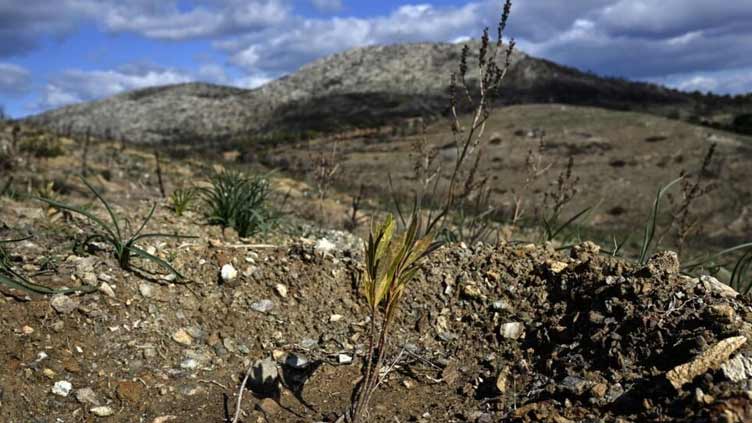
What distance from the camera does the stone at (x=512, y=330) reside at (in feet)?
9.16

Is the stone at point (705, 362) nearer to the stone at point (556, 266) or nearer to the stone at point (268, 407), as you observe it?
the stone at point (556, 266)

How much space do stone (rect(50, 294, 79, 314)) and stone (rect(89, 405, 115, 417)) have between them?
23.0 inches

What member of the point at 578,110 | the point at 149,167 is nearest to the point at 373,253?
the point at 149,167

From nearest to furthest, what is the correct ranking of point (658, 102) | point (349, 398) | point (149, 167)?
point (349, 398)
point (149, 167)
point (658, 102)

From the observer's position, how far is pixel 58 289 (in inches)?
116

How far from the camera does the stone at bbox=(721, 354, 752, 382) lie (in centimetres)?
200

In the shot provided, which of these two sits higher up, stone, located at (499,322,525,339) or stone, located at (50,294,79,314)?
stone, located at (50,294,79,314)

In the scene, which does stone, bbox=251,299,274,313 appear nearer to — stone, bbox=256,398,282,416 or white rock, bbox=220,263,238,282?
white rock, bbox=220,263,238,282

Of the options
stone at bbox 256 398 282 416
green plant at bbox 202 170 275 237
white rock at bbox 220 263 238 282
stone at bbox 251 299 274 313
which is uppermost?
green plant at bbox 202 170 275 237

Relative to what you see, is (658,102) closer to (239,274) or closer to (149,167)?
(149,167)

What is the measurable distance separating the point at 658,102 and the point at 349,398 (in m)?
33.3

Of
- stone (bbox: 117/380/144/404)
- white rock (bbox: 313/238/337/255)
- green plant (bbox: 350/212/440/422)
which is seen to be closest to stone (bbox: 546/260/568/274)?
green plant (bbox: 350/212/440/422)

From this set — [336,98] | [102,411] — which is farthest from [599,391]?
[336,98]

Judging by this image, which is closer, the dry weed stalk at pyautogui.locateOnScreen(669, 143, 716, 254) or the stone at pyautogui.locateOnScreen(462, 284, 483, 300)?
the stone at pyautogui.locateOnScreen(462, 284, 483, 300)
